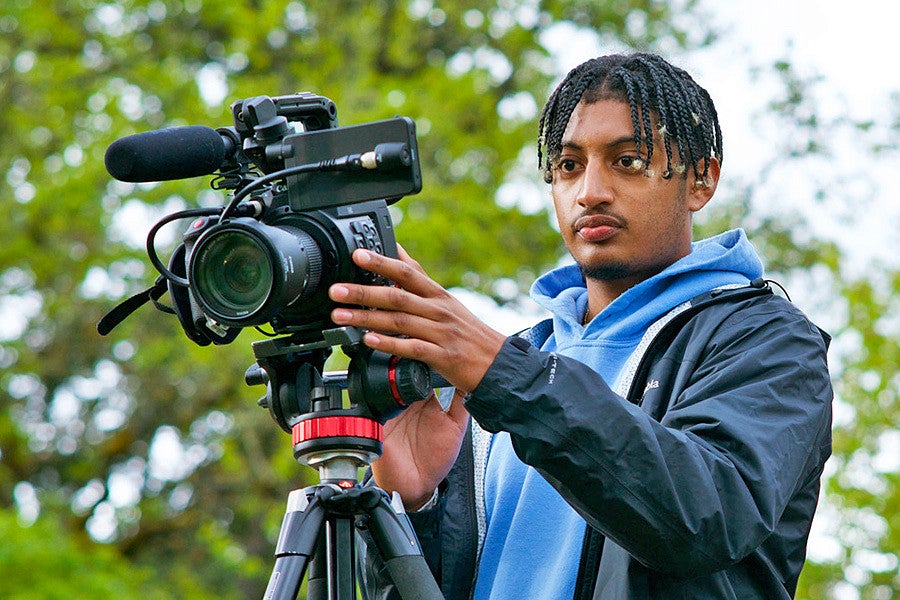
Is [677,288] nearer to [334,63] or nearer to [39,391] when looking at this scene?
[334,63]

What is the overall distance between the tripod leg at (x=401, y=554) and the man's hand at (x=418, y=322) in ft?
1.10

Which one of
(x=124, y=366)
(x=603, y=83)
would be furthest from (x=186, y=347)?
(x=603, y=83)

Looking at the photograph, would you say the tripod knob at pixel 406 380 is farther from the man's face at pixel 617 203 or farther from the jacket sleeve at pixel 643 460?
the man's face at pixel 617 203

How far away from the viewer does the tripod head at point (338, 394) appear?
2.47m

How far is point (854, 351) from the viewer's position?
13812mm

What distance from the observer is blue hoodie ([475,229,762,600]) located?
2.82 m

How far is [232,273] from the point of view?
2.41m

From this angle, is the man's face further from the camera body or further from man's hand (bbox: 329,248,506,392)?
man's hand (bbox: 329,248,506,392)

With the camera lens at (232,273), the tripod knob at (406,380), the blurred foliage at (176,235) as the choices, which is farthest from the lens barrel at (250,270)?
the blurred foliage at (176,235)

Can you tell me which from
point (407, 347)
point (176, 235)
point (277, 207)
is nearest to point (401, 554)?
point (407, 347)

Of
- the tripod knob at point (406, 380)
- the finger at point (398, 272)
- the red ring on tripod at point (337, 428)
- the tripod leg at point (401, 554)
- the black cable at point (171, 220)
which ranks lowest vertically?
the tripod leg at point (401, 554)

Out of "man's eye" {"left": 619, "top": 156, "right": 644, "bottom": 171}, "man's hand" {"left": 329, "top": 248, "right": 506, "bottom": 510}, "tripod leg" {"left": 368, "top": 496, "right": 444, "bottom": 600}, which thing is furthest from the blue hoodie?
"man's hand" {"left": 329, "top": 248, "right": 506, "bottom": 510}

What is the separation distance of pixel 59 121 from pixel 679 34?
5664mm

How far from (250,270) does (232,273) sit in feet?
0.15
